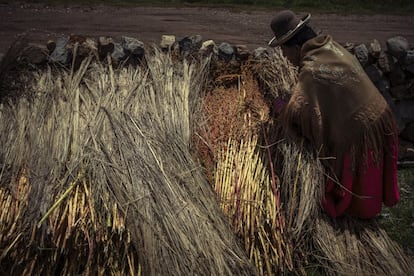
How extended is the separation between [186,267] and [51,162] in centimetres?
97

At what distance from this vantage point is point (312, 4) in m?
8.86

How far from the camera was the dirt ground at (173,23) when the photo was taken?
6.74m

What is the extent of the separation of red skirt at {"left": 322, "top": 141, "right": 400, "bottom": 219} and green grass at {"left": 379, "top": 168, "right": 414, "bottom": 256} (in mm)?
507

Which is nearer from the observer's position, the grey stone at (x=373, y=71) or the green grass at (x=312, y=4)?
the grey stone at (x=373, y=71)

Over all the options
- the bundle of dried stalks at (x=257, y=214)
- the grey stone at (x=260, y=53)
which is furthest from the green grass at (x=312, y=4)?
the bundle of dried stalks at (x=257, y=214)

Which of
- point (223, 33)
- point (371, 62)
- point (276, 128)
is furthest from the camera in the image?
point (223, 33)

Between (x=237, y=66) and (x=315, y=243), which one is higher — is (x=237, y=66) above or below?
above

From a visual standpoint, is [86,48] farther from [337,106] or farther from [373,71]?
[373,71]

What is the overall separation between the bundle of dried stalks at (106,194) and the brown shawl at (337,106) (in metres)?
0.72

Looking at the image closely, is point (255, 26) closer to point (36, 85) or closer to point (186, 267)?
point (36, 85)

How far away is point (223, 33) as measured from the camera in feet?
23.0

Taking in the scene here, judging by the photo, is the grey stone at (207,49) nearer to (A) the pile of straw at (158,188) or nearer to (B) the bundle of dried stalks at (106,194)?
(A) the pile of straw at (158,188)

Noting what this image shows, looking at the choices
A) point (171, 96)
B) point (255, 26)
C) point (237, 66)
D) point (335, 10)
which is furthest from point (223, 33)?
point (171, 96)

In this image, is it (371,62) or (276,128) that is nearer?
(276,128)
